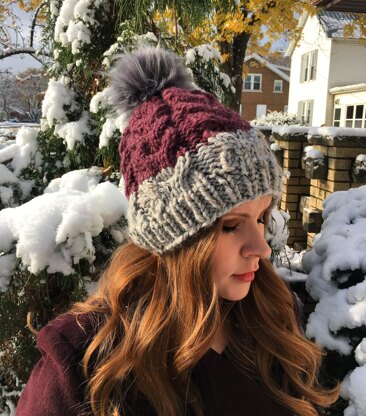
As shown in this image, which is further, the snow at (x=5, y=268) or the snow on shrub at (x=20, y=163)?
the snow on shrub at (x=20, y=163)

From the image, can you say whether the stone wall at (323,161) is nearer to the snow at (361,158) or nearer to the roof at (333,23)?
the snow at (361,158)

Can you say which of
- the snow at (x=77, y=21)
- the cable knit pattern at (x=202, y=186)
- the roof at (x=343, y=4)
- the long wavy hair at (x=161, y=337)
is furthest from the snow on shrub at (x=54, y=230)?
the roof at (x=343, y=4)

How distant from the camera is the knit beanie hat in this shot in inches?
45.1

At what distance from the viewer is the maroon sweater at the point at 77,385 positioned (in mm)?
1155

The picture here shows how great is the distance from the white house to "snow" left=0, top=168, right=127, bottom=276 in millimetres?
19808

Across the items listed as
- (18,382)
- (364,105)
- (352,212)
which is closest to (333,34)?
(364,105)

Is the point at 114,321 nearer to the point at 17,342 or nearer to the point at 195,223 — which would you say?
the point at 195,223

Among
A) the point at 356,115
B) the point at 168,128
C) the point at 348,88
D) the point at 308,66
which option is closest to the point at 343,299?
the point at 168,128

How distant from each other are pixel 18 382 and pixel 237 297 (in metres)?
1.27

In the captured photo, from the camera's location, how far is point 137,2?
6.82ft

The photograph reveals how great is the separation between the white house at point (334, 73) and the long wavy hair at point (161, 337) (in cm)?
1980

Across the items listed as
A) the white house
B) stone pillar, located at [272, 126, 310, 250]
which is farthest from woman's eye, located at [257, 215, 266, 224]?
the white house

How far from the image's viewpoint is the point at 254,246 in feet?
4.06

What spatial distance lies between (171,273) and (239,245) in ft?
0.77
